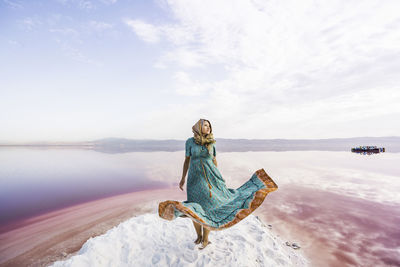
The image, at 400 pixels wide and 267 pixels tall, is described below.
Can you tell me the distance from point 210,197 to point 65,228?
15.4 ft

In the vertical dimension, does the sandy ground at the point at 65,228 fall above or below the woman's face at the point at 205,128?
below

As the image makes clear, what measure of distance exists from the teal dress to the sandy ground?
120 inches

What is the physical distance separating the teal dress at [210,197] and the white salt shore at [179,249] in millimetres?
1065

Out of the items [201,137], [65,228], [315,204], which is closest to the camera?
[201,137]

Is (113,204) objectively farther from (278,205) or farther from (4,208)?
(278,205)

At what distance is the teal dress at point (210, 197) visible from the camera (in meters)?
2.59

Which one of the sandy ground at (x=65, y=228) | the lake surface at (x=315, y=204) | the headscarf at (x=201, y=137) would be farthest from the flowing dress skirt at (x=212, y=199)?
the sandy ground at (x=65, y=228)

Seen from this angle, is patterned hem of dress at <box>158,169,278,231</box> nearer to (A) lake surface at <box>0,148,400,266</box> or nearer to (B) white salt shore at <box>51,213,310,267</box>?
(B) white salt shore at <box>51,213,310,267</box>

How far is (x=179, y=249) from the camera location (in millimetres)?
3525

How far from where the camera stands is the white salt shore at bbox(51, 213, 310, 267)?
322 centimetres

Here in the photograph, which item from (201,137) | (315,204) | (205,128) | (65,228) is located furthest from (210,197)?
(315,204)

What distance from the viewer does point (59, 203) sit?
299 inches

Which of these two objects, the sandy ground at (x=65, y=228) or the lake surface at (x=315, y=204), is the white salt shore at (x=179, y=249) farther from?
the lake surface at (x=315, y=204)

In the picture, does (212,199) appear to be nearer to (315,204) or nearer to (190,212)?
(190,212)
